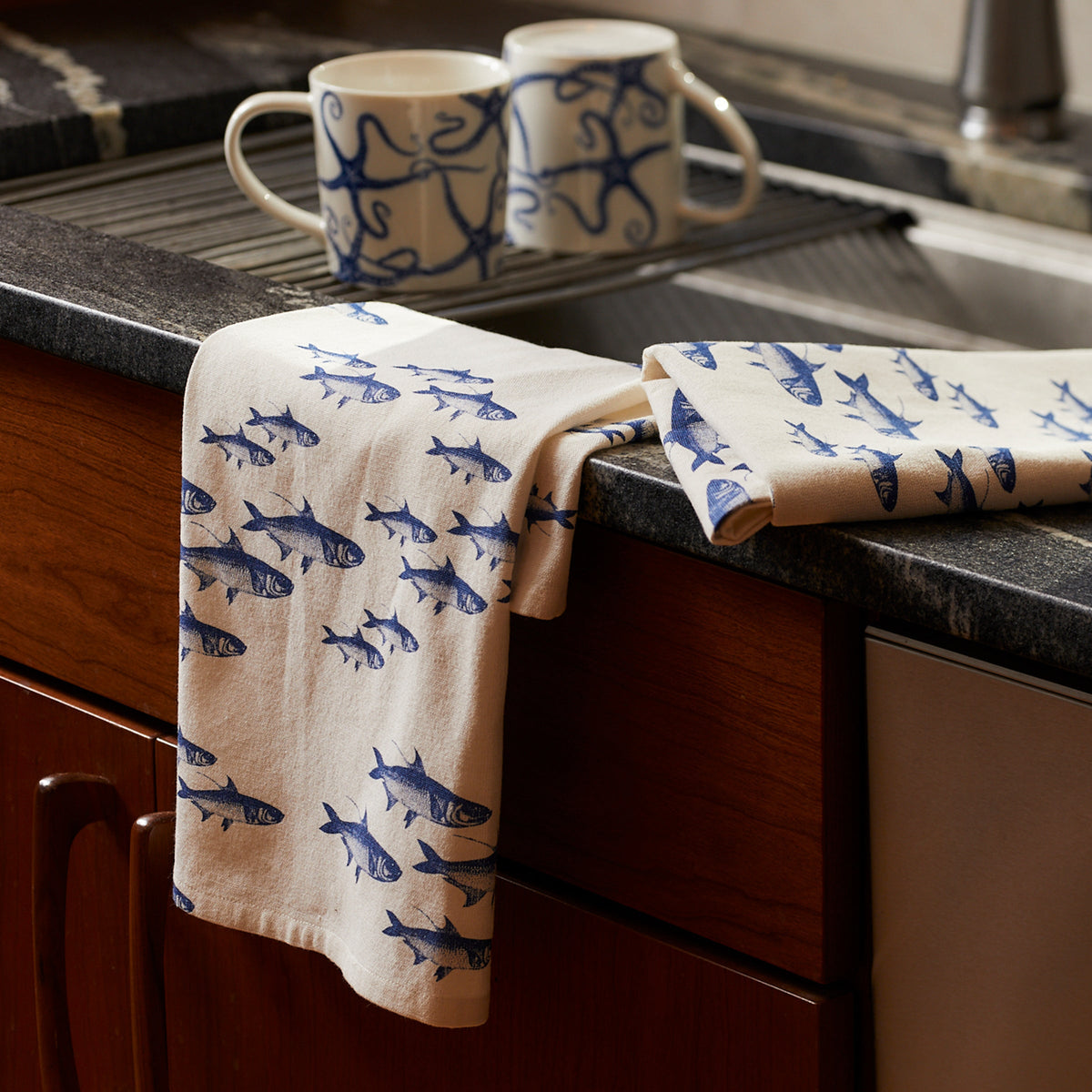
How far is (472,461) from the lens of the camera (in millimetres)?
573

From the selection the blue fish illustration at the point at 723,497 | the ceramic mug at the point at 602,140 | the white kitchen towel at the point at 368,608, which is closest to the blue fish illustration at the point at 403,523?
the white kitchen towel at the point at 368,608

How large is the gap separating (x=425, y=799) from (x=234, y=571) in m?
0.12

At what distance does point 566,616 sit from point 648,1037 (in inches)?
7.0

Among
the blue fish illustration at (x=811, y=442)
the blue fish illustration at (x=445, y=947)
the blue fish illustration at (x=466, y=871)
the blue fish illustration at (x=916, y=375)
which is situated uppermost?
the blue fish illustration at (x=811, y=442)

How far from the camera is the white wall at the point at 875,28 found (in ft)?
4.02

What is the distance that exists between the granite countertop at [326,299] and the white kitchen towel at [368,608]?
35mm

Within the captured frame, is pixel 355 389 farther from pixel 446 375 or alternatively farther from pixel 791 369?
pixel 791 369

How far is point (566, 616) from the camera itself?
0.63 metres

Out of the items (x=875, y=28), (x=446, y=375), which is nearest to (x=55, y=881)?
(x=446, y=375)

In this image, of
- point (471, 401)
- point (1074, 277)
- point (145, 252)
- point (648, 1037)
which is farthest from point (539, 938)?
point (1074, 277)

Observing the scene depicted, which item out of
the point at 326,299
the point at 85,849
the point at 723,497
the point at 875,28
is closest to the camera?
the point at 723,497

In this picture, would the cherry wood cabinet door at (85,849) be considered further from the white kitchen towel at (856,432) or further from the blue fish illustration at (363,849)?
the white kitchen towel at (856,432)

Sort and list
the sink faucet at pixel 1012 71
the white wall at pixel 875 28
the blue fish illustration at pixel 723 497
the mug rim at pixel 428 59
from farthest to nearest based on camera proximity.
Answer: the white wall at pixel 875 28 → the sink faucet at pixel 1012 71 → the mug rim at pixel 428 59 → the blue fish illustration at pixel 723 497

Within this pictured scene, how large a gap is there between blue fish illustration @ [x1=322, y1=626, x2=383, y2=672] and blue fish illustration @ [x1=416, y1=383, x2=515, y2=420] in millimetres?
93
